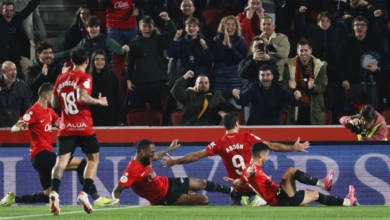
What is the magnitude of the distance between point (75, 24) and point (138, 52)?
5.80 feet

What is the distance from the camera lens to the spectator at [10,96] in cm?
1563

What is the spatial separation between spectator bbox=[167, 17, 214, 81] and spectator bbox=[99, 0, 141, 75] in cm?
110

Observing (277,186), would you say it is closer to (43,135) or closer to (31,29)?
(43,135)

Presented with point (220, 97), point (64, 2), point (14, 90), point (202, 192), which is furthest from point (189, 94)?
point (64, 2)

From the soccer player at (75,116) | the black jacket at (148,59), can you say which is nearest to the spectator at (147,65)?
the black jacket at (148,59)

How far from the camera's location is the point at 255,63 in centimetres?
1543

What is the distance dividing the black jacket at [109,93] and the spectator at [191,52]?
3.90ft

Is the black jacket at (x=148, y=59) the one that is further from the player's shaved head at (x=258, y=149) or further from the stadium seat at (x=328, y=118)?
the player's shaved head at (x=258, y=149)

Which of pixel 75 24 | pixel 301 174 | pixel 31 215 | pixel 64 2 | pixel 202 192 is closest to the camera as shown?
pixel 31 215

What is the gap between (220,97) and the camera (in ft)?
50.4

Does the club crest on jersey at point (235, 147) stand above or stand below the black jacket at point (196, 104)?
below

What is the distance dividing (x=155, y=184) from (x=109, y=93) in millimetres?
2341

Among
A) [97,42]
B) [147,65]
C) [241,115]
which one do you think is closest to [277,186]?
[241,115]

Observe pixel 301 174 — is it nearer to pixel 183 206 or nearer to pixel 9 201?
pixel 183 206
